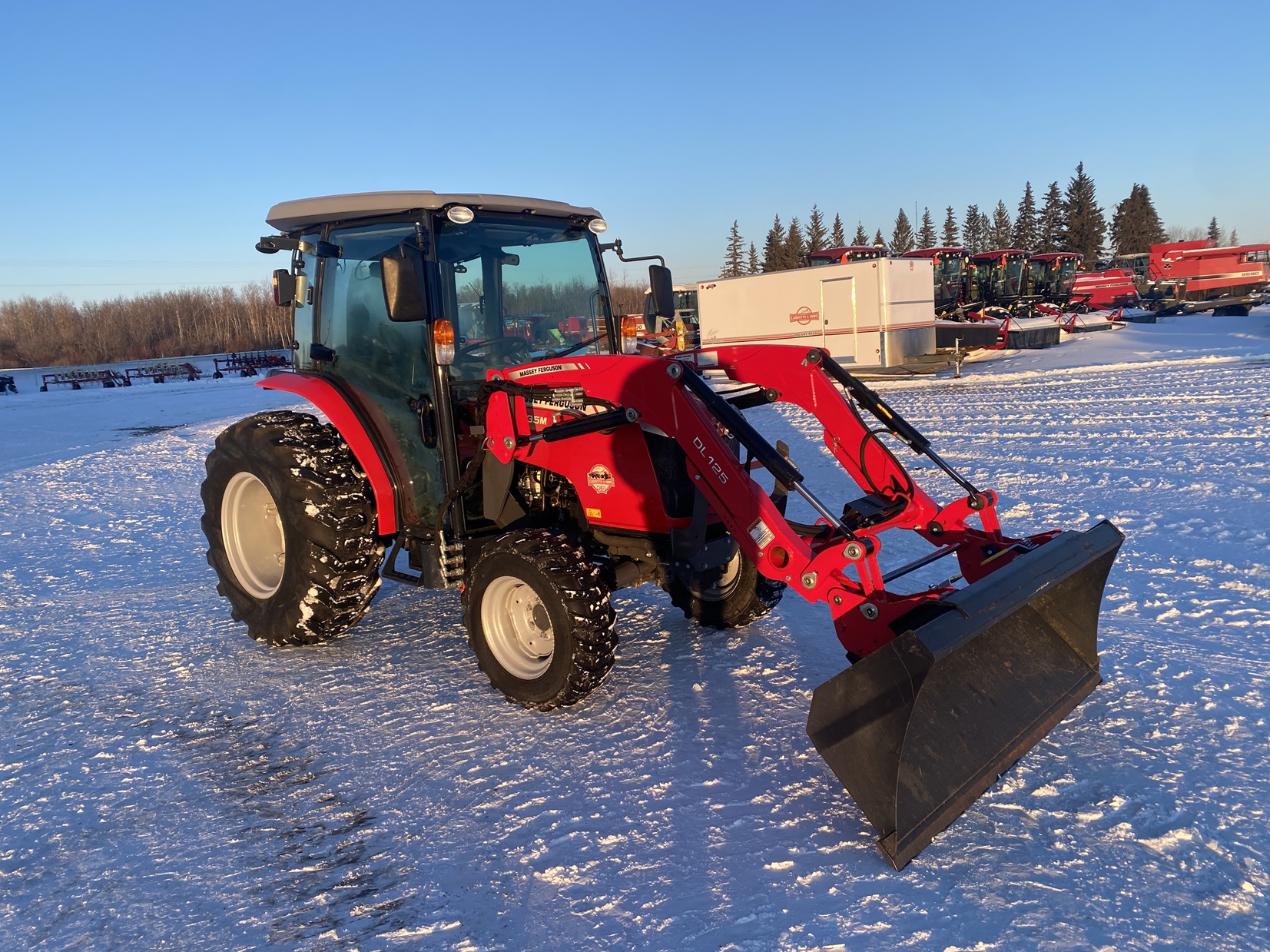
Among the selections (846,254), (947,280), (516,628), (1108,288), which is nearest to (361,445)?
(516,628)

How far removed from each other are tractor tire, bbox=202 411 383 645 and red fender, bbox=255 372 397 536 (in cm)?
8

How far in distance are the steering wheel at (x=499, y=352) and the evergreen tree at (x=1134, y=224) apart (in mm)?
75384

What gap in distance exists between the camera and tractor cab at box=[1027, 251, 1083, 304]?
32.2 meters

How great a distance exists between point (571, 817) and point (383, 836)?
67 cm

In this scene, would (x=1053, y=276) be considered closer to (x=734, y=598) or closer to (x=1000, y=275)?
(x=1000, y=275)

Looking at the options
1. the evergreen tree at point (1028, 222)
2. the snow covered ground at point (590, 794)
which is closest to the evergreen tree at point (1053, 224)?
the evergreen tree at point (1028, 222)

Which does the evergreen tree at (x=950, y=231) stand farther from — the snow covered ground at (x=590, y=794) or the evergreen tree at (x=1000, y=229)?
the snow covered ground at (x=590, y=794)

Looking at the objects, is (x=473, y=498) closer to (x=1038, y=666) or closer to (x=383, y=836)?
(x=383, y=836)

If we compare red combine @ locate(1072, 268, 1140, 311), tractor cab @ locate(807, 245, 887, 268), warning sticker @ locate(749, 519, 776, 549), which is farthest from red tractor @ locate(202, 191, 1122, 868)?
red combine @ locate(1072, 268, 1140, 311)

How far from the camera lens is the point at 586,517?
14.3ft

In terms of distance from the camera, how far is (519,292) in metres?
4.82

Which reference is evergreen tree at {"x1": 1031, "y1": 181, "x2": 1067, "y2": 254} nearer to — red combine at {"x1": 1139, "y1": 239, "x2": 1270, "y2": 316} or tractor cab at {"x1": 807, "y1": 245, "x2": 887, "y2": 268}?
red combine at {"x1": 1139, "y1": 239, "x2": 1270, "y2": 316}

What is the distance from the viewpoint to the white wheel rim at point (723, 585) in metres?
4.88

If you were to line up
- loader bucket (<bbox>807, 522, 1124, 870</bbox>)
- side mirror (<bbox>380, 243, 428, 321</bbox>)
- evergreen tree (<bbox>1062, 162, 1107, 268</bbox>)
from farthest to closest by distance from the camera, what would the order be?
evergreen tree (<bbox>1062, 162, 1107, 268</bbox>) → side mirror (<bbox>380, 243, 428, 321</bbox>) → loader bucket (<bbox>807, 522, 1124, 870</bbox>)
